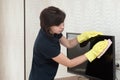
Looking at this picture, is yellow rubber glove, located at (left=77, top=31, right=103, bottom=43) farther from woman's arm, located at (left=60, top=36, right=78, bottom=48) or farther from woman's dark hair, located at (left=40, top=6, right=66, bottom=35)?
woman's dark hair, located at (left=40, top=6, right=66, bottom=35)

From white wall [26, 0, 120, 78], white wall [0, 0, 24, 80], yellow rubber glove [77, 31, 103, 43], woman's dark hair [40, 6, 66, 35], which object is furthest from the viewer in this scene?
white wall [0, 0, 24, 80]

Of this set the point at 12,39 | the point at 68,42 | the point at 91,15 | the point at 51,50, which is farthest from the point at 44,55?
the point at 12,39

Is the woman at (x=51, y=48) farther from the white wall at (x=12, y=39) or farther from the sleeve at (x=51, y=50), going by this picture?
the white wall at (x=12, y=39)

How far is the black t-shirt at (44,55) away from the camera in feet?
6.25

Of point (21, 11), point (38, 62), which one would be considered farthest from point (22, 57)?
point (38, 62)

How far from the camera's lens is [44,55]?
1.95 m

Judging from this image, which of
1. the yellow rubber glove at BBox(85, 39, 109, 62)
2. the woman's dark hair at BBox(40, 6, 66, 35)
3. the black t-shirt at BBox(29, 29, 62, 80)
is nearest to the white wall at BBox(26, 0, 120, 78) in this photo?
the yellow rubber glove at BBox(85, 39, 109, 62)

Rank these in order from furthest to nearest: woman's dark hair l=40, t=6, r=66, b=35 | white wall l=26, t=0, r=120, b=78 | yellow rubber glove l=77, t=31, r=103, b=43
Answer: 1. white wall l=26, t=0, r=120, b=78
2. yellow rubber glove l=77, t=31, r=103, b=43
3. woman's dark hair l=40, t=6, r=66, b=35

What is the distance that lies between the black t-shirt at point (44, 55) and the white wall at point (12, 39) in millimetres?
1616

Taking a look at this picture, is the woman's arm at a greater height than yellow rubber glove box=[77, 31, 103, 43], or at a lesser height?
lesser

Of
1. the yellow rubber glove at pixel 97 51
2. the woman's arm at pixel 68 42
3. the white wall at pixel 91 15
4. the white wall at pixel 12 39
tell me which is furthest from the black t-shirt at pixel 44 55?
the white wall at pixel 12 39

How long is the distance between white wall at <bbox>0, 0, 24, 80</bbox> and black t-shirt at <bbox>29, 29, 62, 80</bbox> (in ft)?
5.30

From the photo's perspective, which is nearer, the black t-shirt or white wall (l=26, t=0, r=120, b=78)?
the black t-shirt

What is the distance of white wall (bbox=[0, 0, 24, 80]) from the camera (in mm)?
3680
